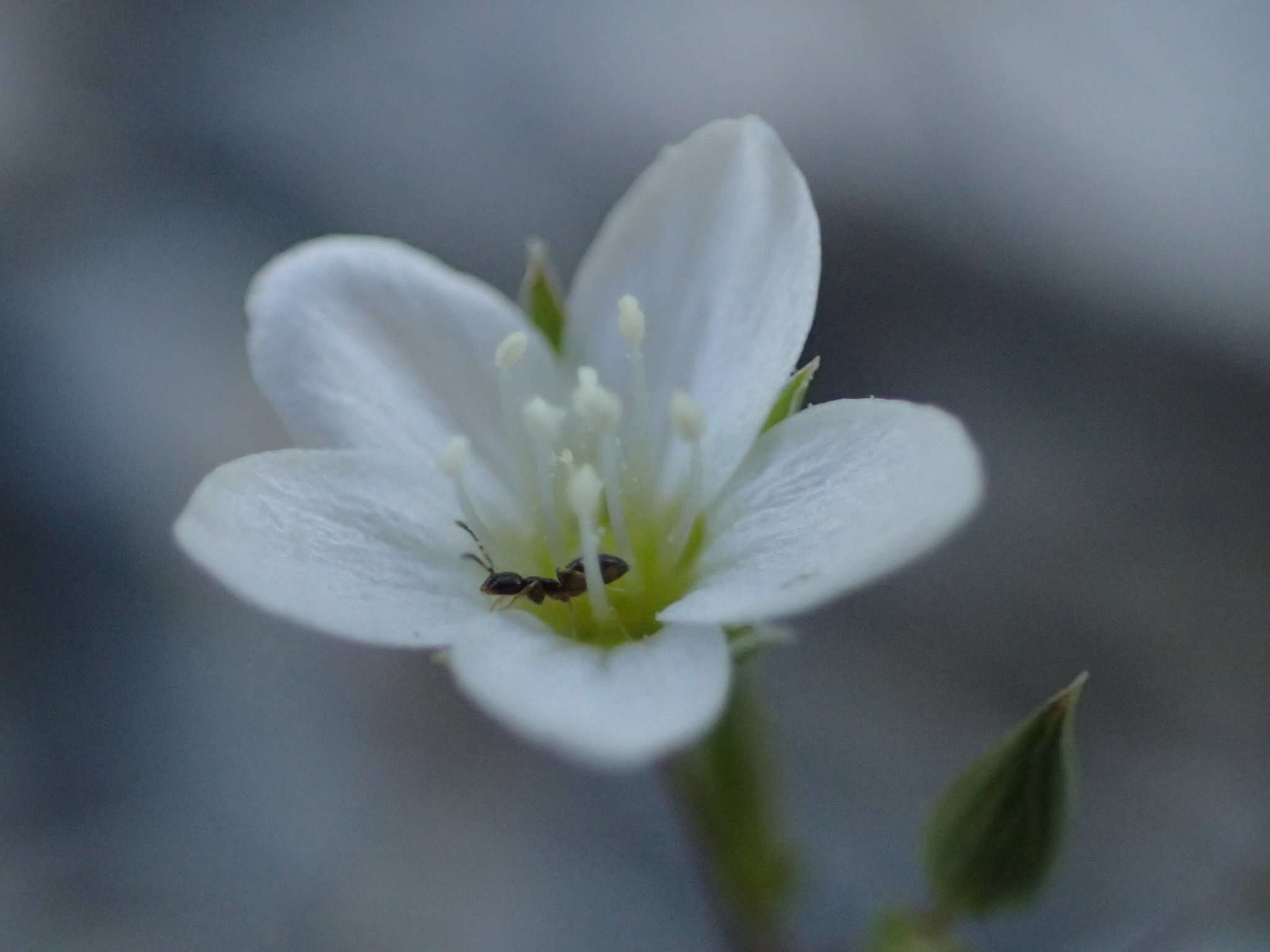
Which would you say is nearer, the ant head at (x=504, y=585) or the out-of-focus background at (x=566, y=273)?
the ant head at (x=504, y=585)

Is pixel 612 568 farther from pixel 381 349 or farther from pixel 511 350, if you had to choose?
pixel 381 349

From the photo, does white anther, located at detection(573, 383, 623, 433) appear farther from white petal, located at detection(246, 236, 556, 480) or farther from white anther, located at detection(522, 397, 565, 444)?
white petal, located at detection(246, 236, 556, 480)

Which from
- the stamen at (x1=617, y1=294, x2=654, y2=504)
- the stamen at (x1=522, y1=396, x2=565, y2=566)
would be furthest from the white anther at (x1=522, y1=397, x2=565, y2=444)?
the stamen at (x1=617, y1=294, x2=654, y2=504)

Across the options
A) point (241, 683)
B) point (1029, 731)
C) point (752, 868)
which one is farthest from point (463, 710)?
point (1029, 731)

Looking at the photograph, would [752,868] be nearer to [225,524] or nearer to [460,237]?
[225,524]

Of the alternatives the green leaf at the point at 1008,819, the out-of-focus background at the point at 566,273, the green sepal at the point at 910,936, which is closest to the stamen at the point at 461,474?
the green leaf at the point at 1008,819

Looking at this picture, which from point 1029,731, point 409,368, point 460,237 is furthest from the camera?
point 460,237

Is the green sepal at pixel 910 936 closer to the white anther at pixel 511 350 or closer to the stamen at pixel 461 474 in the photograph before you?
the stamen at pixel 461 474
